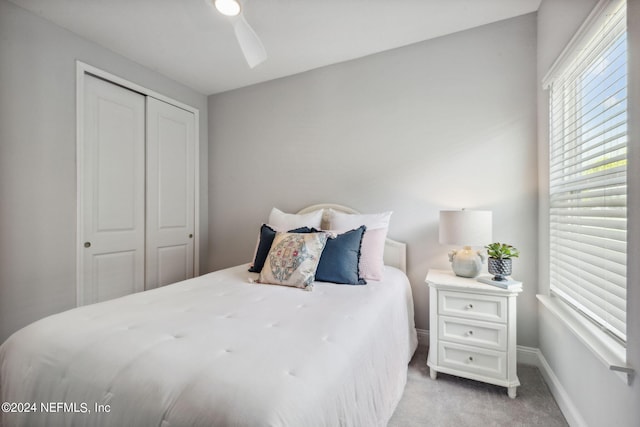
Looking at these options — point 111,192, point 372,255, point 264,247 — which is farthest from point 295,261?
point 111,192

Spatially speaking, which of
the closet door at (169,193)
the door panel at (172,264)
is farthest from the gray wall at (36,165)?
the door panel at (172,264)

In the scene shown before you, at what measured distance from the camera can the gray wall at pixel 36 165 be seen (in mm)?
1986

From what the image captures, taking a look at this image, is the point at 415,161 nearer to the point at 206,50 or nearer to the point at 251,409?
the point at 206,50

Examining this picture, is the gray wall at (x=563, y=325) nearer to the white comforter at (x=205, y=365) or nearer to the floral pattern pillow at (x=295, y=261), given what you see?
the white comforter at (x=205, y=365)

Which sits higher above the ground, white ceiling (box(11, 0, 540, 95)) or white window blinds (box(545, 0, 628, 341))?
white ceiling (box(11, 0, 540, 95))

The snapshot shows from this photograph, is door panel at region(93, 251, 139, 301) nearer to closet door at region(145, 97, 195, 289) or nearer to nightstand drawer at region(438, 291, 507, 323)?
closet door at region(145, 97, 195, 289)

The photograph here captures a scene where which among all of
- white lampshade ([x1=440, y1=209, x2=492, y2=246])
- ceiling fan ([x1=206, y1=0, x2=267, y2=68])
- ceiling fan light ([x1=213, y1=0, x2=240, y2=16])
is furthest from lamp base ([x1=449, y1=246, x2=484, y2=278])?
ceiling fan light ([x1=213, y1=0, x2=240, y2=16])

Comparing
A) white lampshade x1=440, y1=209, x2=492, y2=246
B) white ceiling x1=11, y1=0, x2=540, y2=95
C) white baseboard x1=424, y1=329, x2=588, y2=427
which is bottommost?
white baseboard x1=424, y1=329, x2=588, y2=427

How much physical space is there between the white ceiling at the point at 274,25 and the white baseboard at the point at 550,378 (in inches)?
94.9

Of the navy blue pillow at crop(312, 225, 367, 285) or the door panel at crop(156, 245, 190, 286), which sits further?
the door panel at crop(156, 245, 190, 286)

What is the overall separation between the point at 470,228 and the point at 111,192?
2.88m

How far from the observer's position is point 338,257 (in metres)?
1.98

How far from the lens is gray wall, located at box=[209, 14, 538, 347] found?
7.19 feet

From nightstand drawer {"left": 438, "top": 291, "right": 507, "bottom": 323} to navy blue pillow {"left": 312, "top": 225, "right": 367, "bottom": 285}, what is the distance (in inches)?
20.8
